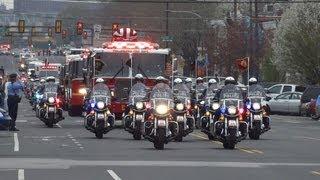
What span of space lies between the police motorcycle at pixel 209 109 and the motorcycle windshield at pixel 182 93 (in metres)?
0.62

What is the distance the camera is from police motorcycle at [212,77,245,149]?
72.7ft

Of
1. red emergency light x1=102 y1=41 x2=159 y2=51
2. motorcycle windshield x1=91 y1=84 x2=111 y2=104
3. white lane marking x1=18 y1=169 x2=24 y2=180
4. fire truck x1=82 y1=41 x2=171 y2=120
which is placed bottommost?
white lane marking x1=18 y1=169 x2=24 y2=180

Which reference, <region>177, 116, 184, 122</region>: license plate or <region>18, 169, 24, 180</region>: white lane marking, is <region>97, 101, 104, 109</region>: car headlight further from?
<region>18, 169, 24, 180</region>: white lane marking

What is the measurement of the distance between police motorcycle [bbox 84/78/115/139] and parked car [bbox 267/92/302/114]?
24.5 meters

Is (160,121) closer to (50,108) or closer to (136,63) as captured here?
(136,63)

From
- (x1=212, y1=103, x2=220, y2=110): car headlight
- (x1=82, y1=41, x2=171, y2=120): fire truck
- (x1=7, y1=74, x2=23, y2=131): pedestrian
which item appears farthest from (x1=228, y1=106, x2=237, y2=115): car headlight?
(x1=7, y1=74, x2=23, y2=131): pedestrian

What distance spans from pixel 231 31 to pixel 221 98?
4799 cm

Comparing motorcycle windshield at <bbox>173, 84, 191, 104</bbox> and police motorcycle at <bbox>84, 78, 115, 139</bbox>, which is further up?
motorcycle windshield at <bbox>173, 84, 191, 104</bbox>

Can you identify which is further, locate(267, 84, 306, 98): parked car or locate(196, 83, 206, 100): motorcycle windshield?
locate(267, 84, 306, 98): parked car

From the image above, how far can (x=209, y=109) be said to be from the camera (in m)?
25.2

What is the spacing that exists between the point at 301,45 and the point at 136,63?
86.0 ft

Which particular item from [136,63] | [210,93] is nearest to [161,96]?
[210,93]

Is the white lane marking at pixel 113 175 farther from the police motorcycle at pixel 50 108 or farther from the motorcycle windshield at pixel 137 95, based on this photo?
the police motorcycle at pixel 50 108

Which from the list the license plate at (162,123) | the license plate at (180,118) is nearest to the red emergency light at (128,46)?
the license plate at (180,118)
